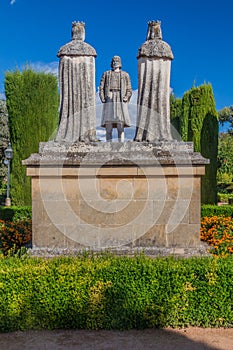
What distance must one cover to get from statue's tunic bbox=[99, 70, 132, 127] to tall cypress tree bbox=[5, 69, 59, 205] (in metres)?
7.38

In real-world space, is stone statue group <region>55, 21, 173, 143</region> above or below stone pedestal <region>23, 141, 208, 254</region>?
above

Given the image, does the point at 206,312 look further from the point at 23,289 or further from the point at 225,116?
the point at 225,116

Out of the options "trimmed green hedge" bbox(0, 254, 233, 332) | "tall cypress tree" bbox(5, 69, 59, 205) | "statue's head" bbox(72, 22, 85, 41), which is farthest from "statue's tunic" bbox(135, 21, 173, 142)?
"tall cypress tree" bbox(5, 69, 59, 205)

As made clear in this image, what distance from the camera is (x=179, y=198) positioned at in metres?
6.36

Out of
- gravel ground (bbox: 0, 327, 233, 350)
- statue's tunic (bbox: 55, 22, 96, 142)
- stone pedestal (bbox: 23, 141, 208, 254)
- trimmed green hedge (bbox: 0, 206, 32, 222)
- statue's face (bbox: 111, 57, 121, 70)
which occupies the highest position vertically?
statue's face (bbox: 111, 57, 121, 70)

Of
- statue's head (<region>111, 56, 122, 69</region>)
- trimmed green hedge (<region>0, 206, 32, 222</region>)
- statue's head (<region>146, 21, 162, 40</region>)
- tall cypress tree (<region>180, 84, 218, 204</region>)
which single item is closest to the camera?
statue's head (<region>146, 21, 162, 40</region>)

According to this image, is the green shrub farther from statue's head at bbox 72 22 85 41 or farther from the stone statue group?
statue's head at bbox 72 22 85 41

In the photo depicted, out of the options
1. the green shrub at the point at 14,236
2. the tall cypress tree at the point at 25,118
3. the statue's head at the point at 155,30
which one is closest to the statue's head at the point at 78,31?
the statue's head at the point at 155,30

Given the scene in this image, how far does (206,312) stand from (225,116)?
1603 inches

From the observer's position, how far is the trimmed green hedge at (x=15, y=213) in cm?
1189

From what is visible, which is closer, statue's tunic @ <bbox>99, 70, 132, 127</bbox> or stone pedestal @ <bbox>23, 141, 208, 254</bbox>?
stone pedestal @ <bbox>23, 141, 208, 254</bbox>

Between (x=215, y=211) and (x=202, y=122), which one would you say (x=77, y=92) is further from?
(x=202, y=122)

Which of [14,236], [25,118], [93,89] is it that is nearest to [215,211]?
[14,236]

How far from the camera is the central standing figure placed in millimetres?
7559
